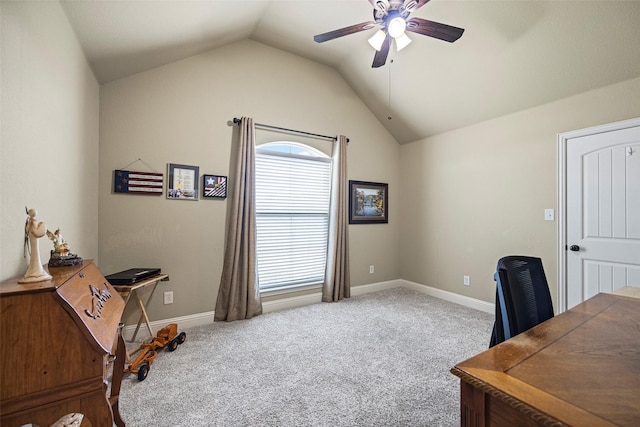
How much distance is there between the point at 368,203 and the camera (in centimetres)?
426

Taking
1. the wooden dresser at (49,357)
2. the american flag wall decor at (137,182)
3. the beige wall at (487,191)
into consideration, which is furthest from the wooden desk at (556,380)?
the american flag wall decor at (137,182)

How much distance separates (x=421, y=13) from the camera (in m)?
2.70

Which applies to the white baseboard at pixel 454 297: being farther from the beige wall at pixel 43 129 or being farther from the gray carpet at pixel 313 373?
the beige wall at pixel 43 129

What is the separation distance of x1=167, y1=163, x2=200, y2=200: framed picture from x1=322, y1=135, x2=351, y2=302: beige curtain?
177cm

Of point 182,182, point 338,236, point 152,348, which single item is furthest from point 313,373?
point 182,182

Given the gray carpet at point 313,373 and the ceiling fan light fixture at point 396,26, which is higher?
the ceiling fan light fixture at point 396,26

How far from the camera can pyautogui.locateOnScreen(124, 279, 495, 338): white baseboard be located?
2842 millimetres

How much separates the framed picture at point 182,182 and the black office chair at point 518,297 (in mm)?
2817

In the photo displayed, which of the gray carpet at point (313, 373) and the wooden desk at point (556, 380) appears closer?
the wooden desk at point (556, 380)

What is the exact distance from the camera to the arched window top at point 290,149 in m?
3.41

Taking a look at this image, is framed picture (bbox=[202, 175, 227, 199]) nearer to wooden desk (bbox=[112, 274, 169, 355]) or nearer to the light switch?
wooden desk (bbox=[112, 274, 169, 355])

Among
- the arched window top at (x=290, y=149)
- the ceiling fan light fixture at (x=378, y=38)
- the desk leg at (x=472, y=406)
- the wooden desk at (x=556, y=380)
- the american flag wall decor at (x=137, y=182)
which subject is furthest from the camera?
the arched window top at (x=290, y=149)

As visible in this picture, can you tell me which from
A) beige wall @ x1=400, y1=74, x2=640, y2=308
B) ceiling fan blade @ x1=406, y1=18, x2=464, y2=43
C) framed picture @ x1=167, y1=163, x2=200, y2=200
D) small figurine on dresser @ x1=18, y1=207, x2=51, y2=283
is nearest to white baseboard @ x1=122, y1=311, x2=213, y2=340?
framed picture @ x1=167, y1=163, x2=200, y2=200

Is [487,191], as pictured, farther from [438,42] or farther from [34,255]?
[34,255]
